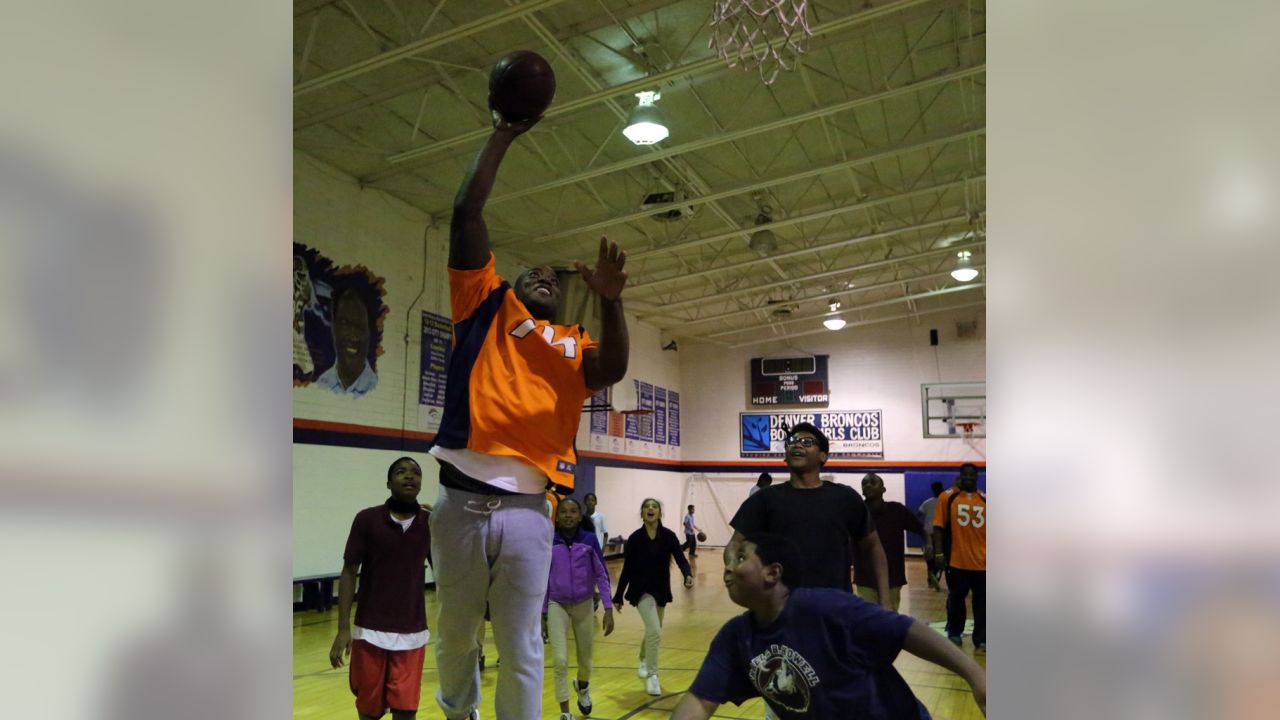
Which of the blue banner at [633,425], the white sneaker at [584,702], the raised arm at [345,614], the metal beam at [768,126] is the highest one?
the metal beam at [768,126]

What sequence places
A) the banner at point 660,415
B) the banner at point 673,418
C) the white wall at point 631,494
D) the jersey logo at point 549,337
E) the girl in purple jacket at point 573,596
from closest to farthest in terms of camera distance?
the jersey logo at point 549,337
the girl in purple jacket at point 573,596
the white wall at point 631,494
the banner at point 660,415
the banner at point 673,418

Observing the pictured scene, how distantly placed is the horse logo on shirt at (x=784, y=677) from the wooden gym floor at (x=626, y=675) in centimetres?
332

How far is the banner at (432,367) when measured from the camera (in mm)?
12906

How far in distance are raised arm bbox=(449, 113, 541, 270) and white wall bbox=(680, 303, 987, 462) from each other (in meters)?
19.3

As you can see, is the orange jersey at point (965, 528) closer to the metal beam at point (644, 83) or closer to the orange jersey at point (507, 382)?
the metal beam at point (644, 83)

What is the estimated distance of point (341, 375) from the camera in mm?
11312

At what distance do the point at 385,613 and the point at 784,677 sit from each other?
251 centimetres

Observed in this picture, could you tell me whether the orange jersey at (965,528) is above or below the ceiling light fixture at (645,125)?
below

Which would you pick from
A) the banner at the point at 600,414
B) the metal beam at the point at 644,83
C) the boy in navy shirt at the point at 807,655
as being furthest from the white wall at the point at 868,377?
the boy in navy shirt at the point at 807,655

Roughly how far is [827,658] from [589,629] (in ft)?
12.0
